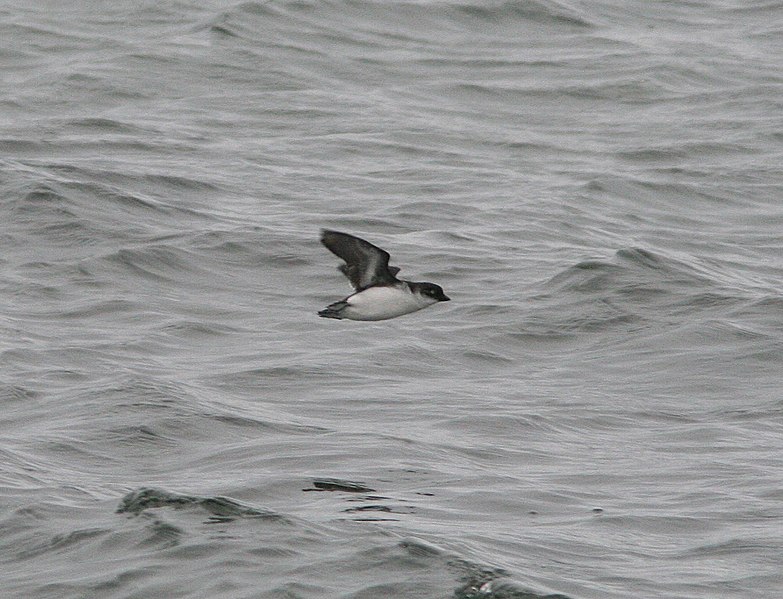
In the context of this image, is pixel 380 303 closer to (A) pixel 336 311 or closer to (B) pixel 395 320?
(A) pixel 336 311

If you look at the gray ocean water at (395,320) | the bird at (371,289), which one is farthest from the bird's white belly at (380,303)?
the gray ocean water at (395,320)

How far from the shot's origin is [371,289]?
11.6 m

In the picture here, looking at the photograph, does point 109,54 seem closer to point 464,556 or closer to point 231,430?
point 231,430

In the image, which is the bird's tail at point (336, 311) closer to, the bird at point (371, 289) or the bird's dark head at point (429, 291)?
the bird at point (371, 289)

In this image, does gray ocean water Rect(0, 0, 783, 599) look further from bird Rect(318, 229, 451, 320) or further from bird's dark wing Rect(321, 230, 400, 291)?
bird's dark wing Rect(321, 230, 400, 291)

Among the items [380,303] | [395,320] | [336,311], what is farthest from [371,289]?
[395,320]

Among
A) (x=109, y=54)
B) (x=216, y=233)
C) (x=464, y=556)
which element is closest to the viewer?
(x=464, y=556)

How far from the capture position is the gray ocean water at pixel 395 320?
10019 mm

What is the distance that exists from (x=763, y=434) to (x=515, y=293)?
3.86m

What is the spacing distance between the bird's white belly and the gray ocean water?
94cm

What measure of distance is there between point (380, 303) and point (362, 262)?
292 millimetres

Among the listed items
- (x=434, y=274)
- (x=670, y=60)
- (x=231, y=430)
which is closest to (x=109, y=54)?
(x=670, y=60)

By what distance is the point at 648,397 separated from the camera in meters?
13.6

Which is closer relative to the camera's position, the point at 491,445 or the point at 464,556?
the point at 464,556
